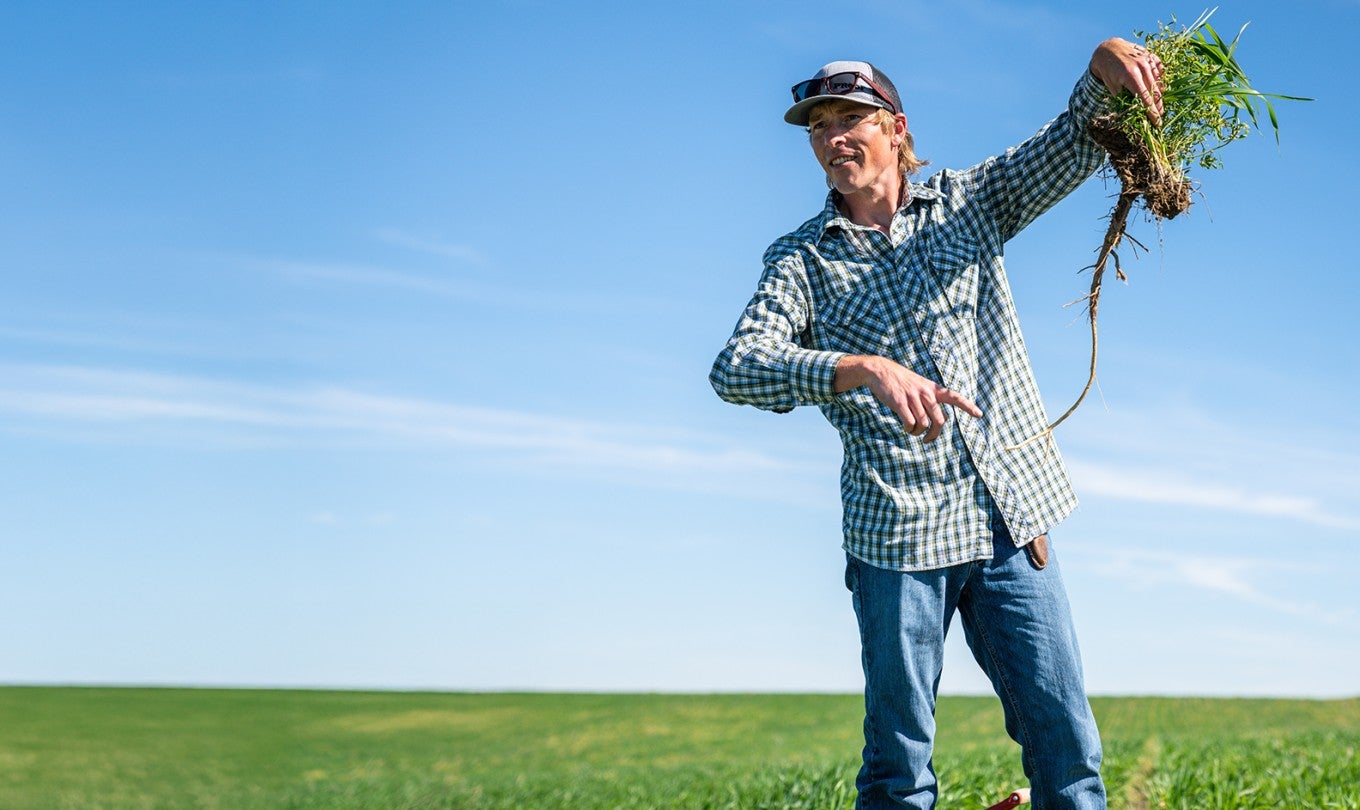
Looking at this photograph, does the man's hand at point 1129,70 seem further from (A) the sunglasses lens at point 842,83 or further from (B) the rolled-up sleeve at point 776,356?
(B) the rolled-up sleeve at point 776,356

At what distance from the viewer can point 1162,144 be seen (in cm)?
362

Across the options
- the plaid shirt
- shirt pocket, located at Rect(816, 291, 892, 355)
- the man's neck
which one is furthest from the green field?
the man's neck

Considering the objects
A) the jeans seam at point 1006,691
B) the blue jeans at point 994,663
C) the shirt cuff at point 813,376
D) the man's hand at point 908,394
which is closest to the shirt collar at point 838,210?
the shirt cuff at point 813,376

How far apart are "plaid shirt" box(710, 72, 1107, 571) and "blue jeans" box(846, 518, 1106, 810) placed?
0.10 m

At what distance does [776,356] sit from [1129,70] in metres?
1.37

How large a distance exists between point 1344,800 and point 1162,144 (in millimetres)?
4940

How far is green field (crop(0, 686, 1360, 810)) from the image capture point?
759cm

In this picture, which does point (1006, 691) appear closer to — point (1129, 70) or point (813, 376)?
point (813, 376)

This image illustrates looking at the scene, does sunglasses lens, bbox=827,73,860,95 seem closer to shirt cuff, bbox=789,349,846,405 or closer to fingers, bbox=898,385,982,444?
shirt cuff, bbox=789,349,846,405

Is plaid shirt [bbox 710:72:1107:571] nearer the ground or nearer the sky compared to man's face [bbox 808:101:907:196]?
nearer the ground

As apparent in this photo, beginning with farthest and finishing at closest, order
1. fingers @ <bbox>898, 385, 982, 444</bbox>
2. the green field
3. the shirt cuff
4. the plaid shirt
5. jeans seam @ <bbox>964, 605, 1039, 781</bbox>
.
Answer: the green field
jeans seam @ <bbox>964, 605, 1039, 781</bbox>
the plaid shirt
the shirt cuff
fingers @ <bbox>898, 385, 982, 444</bbox>

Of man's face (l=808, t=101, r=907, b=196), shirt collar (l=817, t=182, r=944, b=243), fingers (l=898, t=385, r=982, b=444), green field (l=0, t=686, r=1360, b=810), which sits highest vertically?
man's face (l=808, t=101, r=907, b=196)

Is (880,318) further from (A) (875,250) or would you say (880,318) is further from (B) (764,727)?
(B) (764,727)

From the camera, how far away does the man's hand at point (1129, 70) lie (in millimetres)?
3443
